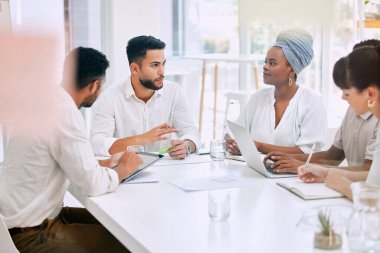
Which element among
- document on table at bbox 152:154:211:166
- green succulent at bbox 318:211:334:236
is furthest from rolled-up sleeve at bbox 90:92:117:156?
green succulent at bbox 318:211:334:236

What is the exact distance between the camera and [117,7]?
3807 mm

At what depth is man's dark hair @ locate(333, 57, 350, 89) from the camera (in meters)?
1.31

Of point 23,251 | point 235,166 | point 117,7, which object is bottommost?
point 23,251

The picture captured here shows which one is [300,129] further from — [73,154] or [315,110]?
[73,154]

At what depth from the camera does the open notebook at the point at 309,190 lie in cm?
138

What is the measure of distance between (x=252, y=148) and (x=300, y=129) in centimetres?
54

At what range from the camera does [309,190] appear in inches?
56.7

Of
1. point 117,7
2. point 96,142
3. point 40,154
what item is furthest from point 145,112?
point 117,7

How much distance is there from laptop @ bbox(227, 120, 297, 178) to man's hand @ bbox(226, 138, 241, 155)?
0.66ft

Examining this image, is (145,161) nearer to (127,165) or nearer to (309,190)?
(127,165)

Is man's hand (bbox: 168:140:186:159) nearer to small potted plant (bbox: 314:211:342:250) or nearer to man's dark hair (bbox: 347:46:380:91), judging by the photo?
man's dark hair (bbox: 347:46:380:91)

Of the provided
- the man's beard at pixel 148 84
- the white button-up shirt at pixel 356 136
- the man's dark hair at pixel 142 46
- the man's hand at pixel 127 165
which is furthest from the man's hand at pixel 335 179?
the man's dark hair at pixel 142 46

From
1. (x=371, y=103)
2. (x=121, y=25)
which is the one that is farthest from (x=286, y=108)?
(x=121, y=25)

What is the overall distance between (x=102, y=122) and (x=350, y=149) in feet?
3.68
